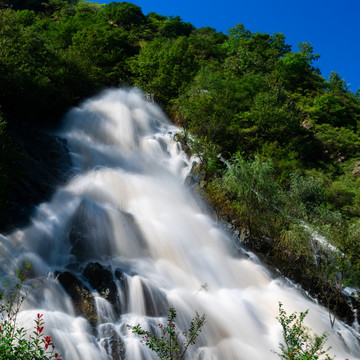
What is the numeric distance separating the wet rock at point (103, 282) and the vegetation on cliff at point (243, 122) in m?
4.41

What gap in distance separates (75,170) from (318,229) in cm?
1262

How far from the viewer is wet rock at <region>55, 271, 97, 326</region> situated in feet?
30.0

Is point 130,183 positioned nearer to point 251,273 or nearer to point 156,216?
point 156,216

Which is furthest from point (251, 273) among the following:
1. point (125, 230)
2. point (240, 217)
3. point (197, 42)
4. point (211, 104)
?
point (197, 42)

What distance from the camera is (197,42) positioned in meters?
42.2

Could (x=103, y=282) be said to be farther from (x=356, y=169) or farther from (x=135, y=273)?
(x=356, y=169)

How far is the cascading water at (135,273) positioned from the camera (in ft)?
29.6

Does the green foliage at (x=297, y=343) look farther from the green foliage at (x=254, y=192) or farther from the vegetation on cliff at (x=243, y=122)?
the green foliage at (x=254, y=192)

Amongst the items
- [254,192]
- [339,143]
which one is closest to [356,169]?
[339,143]

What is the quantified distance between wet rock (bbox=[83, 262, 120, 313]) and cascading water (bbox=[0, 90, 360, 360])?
0.11 ft

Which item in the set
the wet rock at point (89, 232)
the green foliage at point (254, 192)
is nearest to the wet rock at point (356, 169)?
the green foliage at point (254, 192)

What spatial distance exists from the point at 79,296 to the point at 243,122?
17.9m

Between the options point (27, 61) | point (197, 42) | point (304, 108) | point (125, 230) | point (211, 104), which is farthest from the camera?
point (197, 42)

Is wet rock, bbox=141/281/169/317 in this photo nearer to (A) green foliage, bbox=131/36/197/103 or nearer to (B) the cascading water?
(B) the cascading water
